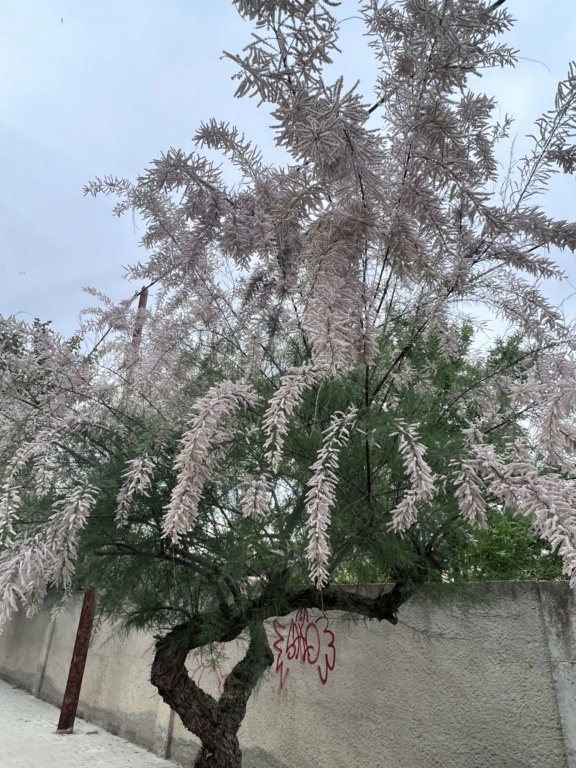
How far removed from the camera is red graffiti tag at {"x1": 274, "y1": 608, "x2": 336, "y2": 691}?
489cm

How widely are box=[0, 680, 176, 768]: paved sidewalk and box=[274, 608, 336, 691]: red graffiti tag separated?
1.86 m

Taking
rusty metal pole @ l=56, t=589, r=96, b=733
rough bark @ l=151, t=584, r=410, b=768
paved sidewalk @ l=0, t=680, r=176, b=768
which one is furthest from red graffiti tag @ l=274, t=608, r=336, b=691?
rusty metal pole @ l=56, t=589, r=96, b=733

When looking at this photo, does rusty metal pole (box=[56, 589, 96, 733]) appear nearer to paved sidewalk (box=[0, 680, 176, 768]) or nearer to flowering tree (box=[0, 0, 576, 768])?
paved sidewalk (box=[0, 680, 176, 768])

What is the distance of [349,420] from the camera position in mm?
1969

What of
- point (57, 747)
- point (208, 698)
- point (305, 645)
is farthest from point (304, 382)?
point (57, 747)

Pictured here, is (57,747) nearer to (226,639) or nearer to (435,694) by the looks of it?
(226,639)

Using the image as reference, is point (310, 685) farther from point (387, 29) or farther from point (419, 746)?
point (387, 29)

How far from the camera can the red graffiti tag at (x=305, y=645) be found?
489cm

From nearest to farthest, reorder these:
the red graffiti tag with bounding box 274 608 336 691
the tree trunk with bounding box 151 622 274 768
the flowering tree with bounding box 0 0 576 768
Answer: the flowering tree with bounding box 0 0 576 768, the tree trunk with bounding box 151 622 274 768, the red graffiti tag with bounding box 274 608 336 691

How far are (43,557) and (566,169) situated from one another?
7.27ft

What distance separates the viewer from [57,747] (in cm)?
657

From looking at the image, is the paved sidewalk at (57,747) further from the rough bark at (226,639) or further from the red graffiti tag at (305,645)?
the rough bark at (226,639)

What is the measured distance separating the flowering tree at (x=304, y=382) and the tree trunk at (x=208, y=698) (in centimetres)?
1

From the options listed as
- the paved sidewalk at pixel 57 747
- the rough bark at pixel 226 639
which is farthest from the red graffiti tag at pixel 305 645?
the paved sidewalk at pixel 57 747
